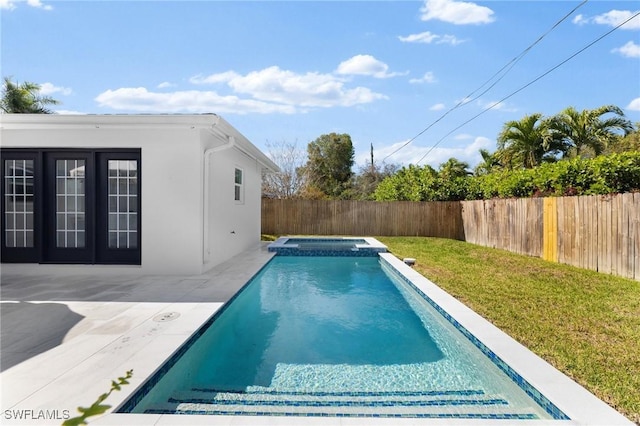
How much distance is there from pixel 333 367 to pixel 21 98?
24.3 metres

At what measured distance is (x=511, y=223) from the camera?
11.2 m

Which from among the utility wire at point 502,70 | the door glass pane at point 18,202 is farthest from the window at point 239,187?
the utility wire at point 502,70

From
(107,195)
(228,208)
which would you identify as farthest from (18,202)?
(228,208)

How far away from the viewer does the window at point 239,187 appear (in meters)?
10.1

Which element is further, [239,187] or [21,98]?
[21,98]

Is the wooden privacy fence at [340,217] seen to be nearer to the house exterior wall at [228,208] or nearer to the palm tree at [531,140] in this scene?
the house exterior wall at [228,208]

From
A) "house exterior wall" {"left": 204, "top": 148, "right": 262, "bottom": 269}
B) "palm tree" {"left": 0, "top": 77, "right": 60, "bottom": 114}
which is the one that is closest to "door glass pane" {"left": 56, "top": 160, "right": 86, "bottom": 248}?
"house exterior wall" {"left": 204, "top": 148, "right": 262, "bottom": 269}

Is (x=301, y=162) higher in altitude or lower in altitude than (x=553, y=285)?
higher

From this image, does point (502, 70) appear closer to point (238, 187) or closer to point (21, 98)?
point (238, 187)

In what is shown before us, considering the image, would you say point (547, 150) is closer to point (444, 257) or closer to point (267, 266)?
point (444, 257)

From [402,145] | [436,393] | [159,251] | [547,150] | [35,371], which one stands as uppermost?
[402,145]

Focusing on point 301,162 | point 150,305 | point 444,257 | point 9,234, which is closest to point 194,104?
point 301,162

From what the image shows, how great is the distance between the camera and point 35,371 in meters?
2.90

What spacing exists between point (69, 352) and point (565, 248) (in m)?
9.68
